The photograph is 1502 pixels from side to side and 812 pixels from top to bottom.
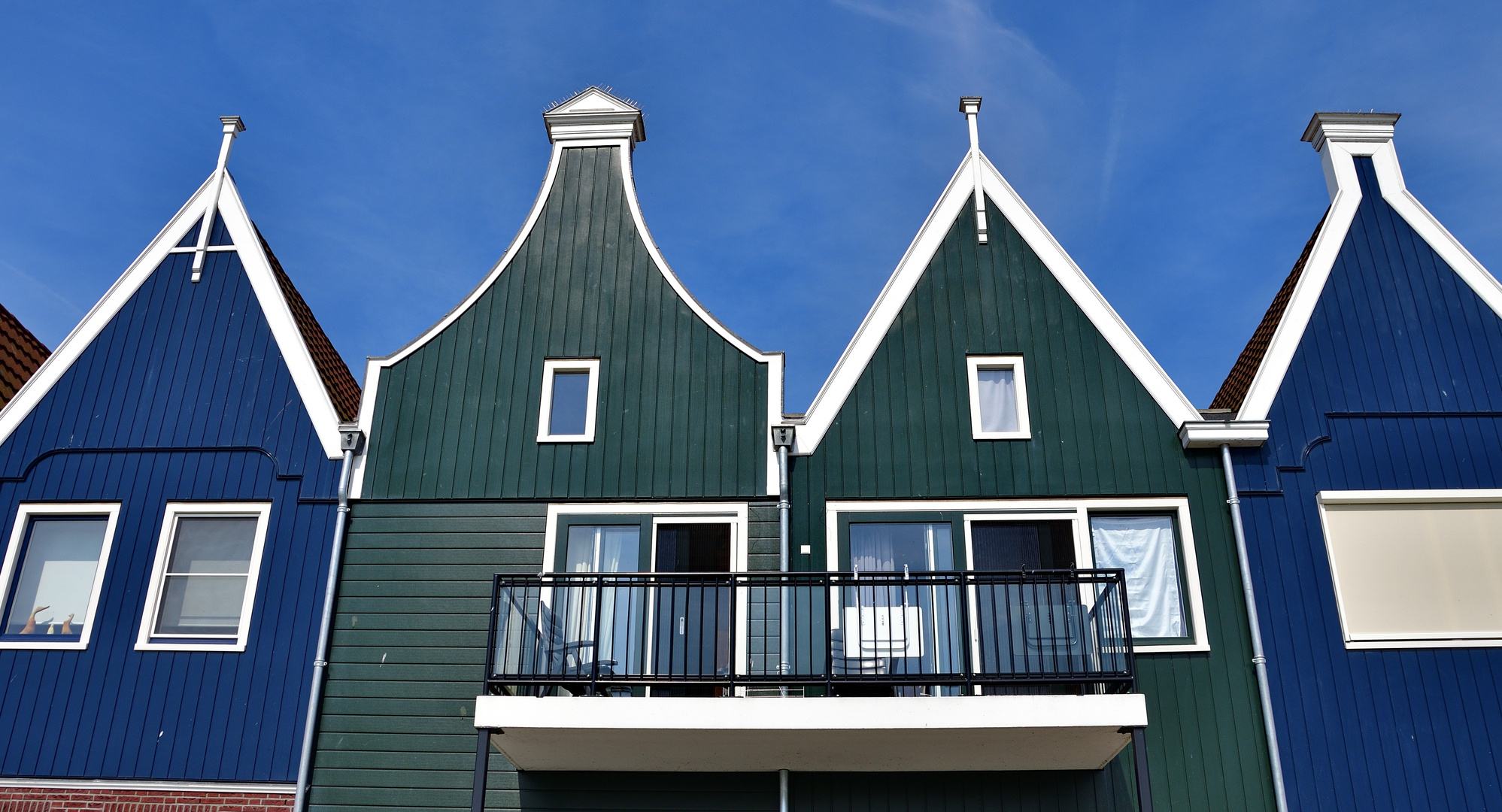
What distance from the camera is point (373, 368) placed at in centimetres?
1402

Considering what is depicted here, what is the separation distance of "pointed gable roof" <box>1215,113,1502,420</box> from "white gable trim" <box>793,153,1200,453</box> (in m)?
1.07

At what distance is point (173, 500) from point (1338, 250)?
14.0m

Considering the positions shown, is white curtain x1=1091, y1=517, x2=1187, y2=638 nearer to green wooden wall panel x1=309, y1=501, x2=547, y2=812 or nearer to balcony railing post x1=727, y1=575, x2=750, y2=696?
balcony railing post x1=727, y1=575, x2=750, y2=696

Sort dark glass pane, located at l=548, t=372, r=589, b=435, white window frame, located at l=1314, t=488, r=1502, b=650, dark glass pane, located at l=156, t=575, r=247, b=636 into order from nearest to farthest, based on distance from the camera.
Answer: white window frame, located at l=1314, t=488, r=1502, b=650 → dark glass pane, located at l=156, t=575, r=247, b=636 → dark glass pane, located at l=548, t=372, r=589, b=435

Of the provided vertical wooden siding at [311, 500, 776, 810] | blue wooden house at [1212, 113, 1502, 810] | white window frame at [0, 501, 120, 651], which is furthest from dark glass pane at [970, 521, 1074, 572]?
white window frame at [0, 501, 120, 651]

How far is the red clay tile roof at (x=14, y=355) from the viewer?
15320mm

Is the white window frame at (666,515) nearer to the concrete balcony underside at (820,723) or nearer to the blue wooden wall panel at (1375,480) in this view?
the concrete balcony underside at (820,723)

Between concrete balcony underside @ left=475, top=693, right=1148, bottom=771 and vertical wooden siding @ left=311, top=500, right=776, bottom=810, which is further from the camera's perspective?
vertical wooden siding @ left=311, top=500, right=776, bottom=810

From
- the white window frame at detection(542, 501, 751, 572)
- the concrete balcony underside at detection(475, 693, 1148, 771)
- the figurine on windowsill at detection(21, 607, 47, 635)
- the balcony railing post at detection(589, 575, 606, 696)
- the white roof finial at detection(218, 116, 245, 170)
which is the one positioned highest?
the white roof finial at detection(218, 116, 245, 170)

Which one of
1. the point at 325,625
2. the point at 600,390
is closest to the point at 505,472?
the point at 600,390

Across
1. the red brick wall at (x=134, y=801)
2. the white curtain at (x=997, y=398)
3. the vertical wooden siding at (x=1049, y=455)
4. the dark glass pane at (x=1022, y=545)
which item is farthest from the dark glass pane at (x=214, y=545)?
the white curtain at (x=997, y=398)

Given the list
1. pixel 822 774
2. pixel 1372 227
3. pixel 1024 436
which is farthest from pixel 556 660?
pixel 1372 227

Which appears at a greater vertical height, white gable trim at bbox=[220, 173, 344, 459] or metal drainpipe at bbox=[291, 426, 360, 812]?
white gable trim at bbox=[220, 173, 344, 459]

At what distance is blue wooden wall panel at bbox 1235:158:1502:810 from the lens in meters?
11.8
